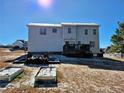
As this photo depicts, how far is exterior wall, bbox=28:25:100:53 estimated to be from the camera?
33625mm

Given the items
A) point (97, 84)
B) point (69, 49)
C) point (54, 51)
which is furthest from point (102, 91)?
point (54, 51)

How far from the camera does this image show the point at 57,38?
34156mm

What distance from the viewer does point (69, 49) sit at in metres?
26.7

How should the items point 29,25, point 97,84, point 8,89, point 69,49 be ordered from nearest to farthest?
point 8,89
point 97,84
point 69,49
point 29,25

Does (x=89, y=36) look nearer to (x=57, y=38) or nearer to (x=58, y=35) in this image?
(x=58, y=35)

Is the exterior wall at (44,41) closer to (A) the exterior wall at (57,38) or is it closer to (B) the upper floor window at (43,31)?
(A) the exterior wall at (57,38)

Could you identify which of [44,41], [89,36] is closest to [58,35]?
[44,41]

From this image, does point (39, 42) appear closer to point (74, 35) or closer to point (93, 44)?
point (74, 35)

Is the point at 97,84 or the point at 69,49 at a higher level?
the point at 69,49

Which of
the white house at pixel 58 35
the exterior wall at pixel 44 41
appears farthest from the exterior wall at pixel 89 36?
the exterior wall at pixel 44 41

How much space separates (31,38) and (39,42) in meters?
1.54

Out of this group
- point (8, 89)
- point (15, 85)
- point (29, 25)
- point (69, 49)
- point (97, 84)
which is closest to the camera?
point (8, 89)

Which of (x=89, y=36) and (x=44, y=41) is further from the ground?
(x=89, y=36)

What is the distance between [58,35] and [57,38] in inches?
22.3
